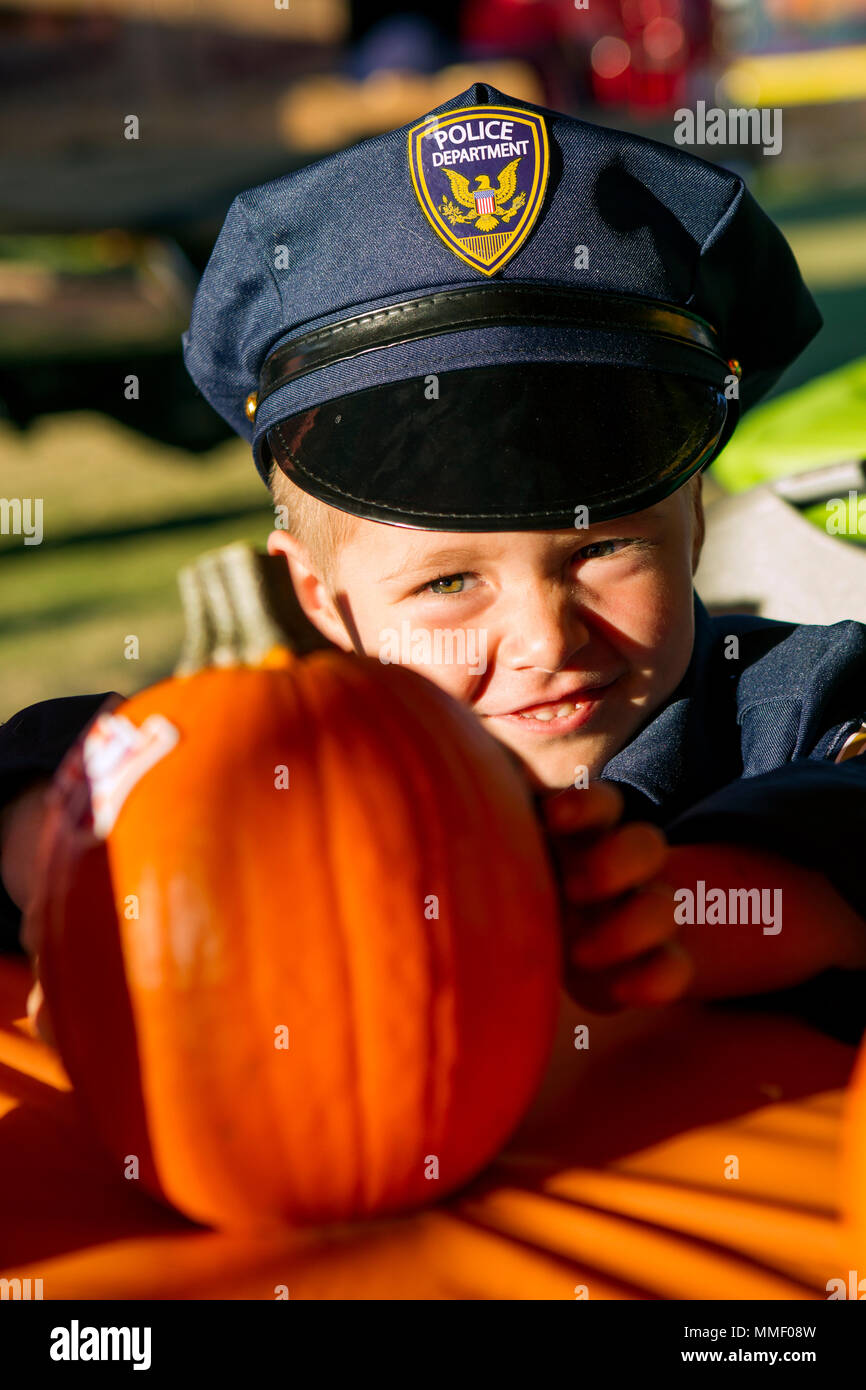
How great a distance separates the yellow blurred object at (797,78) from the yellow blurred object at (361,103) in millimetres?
4731

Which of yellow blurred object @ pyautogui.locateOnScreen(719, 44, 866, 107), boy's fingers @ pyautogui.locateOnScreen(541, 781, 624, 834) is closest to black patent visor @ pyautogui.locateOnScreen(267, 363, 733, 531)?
boy's fingers @ pyautogui.locateOnScreen(541, 781, 624, 834)

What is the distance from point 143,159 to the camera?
7.09m

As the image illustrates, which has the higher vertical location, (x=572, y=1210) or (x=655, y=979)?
(x=655, y=979)

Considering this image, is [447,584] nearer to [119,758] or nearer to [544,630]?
[544,630]

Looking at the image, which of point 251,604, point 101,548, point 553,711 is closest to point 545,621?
point 553,711

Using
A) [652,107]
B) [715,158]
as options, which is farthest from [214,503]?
[652,107]

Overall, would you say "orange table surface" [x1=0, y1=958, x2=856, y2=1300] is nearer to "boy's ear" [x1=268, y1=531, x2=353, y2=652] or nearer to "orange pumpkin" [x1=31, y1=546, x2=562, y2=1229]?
"orange pumpkin" [x1=31, y1=546, x2=562, y2=1229]

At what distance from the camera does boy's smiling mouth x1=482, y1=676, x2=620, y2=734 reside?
4.18 ft

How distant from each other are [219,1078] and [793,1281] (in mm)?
322

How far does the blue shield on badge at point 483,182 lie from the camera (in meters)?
1.25

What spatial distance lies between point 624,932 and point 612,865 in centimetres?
4

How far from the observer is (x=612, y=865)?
804 mm

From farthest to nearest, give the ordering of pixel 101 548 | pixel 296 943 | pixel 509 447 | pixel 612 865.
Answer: pixel 101 548, pixel 509 447, pixel 612 865, pixel 296 943

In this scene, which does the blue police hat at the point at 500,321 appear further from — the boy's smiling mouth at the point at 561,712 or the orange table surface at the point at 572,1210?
the orange table surface at the point at 572,1210
